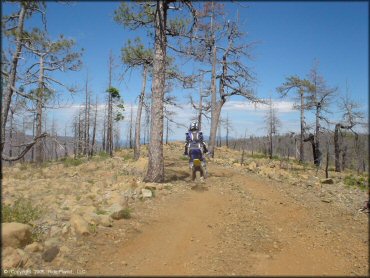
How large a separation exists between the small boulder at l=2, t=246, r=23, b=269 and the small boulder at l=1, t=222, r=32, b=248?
0.80 ft

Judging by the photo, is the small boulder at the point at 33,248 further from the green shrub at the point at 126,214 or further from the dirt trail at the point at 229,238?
the green shrub at the point at 126,214

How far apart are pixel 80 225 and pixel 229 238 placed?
10.6ft

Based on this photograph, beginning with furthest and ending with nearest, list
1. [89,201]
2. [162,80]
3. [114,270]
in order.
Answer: [162,80] < [89,201] < [114,270]

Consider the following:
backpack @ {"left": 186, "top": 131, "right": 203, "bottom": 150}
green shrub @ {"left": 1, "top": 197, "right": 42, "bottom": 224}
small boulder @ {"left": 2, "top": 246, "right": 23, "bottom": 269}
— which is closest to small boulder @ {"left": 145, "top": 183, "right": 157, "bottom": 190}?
backpack @ {"left": 186, "top": 131, "right": 203, "bottom": 150}

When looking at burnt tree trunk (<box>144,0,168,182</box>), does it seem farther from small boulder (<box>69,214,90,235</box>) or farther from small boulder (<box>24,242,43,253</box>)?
small boulder (<box>24,242,43,253</box>)

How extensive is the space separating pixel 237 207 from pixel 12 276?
246 inches

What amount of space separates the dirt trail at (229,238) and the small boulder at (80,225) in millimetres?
292

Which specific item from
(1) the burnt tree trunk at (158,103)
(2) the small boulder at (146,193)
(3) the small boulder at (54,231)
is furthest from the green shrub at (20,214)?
(1) the burnt tree trunk at (158,103)

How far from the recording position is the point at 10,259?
5.77 meters

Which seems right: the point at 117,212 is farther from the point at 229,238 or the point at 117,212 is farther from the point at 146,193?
the point at 229,238

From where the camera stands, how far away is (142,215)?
335 inches

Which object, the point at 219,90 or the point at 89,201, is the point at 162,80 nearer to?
the point at 89,201

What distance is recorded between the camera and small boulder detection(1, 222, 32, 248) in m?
6.20

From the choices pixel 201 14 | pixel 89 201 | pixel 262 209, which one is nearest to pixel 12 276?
pixel 89 201
